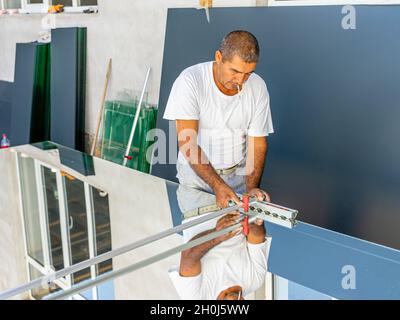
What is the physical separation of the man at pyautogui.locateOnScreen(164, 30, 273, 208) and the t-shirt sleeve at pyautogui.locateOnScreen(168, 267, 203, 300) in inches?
22.8

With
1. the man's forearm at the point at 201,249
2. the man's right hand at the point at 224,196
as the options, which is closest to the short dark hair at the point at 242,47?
the man's right hand at the point at 224,196

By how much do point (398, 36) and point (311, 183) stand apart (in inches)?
34.3

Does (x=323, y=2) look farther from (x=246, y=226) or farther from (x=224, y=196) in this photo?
(x=246, y=226)

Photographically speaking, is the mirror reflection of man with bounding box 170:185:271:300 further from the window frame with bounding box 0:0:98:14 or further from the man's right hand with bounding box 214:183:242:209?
the window frame with bounding box 0:0:98:14

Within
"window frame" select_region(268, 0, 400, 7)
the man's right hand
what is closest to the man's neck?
the man's right hand

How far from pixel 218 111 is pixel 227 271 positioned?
2.96 feet

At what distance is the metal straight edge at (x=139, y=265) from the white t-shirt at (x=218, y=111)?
0.61 m

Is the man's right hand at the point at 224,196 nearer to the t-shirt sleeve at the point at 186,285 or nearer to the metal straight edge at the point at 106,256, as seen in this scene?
the metal straight edge at the point at 106,256

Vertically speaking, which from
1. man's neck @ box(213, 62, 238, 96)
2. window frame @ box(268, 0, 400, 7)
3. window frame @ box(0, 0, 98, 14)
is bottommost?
man's neck @ box(213, 62, 238, 96)

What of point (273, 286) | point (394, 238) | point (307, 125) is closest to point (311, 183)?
point (307, 125)

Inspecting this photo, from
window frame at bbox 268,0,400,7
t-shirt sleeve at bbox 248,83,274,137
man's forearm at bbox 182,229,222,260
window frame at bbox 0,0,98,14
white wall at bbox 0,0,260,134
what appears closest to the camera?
man's forearm at bbox 182,229,222,260

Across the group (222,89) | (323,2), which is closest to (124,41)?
(323,2)

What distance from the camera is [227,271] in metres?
1.34

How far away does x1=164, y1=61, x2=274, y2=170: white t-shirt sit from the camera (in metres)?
2.03
